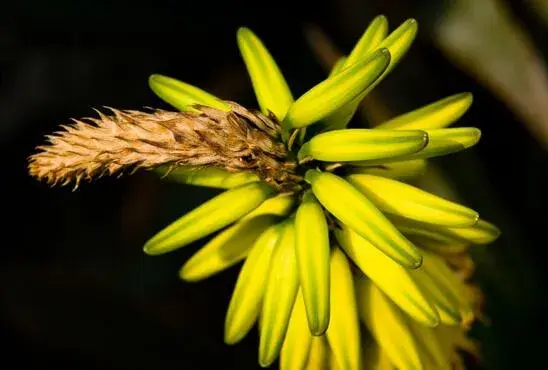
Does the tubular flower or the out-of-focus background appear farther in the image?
the out-of-focus background

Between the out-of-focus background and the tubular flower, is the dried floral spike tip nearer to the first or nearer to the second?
the tubular flower

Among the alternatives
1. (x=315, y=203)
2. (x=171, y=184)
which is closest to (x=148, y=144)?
(x=315, y=203)

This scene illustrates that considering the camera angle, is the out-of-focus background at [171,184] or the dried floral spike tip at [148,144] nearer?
the dried floral spike tip at [148,144]

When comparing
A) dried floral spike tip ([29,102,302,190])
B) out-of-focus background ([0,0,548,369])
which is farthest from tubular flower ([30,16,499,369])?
out-of-focus background ([0,0,548,369])

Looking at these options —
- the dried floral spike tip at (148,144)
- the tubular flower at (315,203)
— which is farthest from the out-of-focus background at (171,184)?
the dried floral spike tip at (148,144)

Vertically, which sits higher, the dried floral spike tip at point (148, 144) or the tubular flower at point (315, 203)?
the dried floral spike tip at point (148, 144)

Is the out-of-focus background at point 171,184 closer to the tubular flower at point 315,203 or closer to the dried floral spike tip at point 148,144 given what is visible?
the tubular flower at point 315,203

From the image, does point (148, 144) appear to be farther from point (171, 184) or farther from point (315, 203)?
point (171, 184)
